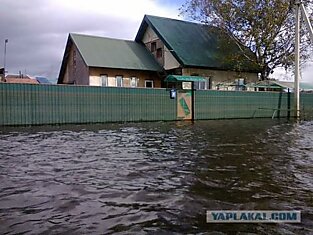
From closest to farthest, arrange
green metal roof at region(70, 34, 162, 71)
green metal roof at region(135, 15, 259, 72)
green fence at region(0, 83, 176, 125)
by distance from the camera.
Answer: green fence at region(0, 83, 176, 125), green metal roof at region(70, 34, 162, 71), green metal roof at region(135, 15, 259, 72)

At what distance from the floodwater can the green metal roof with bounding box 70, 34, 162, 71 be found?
17.5 metres

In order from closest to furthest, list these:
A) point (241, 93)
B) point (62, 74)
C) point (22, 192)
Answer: point (22, 192) < point (241, 93) < point (62, 74)

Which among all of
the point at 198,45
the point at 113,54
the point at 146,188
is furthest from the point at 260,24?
the point at 146,188

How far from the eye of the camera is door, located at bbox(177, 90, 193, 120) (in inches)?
770

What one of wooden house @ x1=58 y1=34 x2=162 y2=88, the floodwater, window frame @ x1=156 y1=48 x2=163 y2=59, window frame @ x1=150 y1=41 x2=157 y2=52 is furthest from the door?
the floodwater

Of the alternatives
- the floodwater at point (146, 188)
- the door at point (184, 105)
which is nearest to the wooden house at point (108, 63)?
the door at point (184, 105)

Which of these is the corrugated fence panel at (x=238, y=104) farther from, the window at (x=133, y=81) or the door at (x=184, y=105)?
the window at (x=133, y=81)

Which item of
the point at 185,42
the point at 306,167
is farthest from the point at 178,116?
the point at 306,167

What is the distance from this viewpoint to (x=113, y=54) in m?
26.5

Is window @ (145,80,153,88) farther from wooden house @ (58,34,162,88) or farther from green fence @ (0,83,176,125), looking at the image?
green fence @ (0,83,176,125)

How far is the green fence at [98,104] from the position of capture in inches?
590

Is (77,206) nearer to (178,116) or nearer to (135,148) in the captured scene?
(135,148)

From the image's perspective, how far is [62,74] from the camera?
30.0 meters

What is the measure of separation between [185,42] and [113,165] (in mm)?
22731
